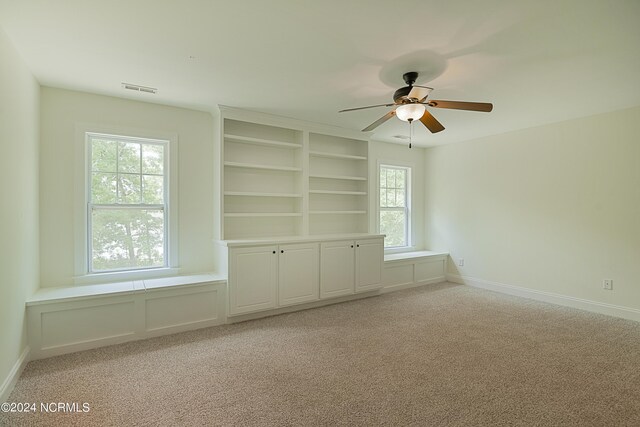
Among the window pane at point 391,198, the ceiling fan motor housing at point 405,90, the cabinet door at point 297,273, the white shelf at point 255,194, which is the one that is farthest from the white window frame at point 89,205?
the window pane at point 391,198

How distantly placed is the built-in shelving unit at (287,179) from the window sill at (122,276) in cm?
75

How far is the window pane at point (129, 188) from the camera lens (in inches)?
142

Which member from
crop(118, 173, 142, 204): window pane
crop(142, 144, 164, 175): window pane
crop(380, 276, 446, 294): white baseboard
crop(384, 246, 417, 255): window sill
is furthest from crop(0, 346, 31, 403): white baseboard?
crop(384, 246, 417, 255): window sill

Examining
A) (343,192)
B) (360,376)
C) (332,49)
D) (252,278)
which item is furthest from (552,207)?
(252,278)

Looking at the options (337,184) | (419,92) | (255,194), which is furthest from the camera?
(337,184)

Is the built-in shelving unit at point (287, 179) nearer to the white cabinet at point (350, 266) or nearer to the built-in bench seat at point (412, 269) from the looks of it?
the white cabinet at point (350, 266)

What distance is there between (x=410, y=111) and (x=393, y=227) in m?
3.48

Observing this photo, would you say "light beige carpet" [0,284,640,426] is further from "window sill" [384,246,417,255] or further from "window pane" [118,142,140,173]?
"window sill" [384,246,417,255]

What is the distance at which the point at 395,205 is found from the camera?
6066 millimetres

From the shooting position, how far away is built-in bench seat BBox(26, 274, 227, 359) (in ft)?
9.30

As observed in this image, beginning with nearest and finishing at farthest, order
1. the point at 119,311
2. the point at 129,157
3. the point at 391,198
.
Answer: the point at 119,311 < the point at 129,157 < the point at 391,198

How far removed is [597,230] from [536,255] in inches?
31.8

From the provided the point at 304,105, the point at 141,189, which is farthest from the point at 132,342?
the point at 304,105

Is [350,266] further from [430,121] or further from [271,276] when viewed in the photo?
[430,121]
